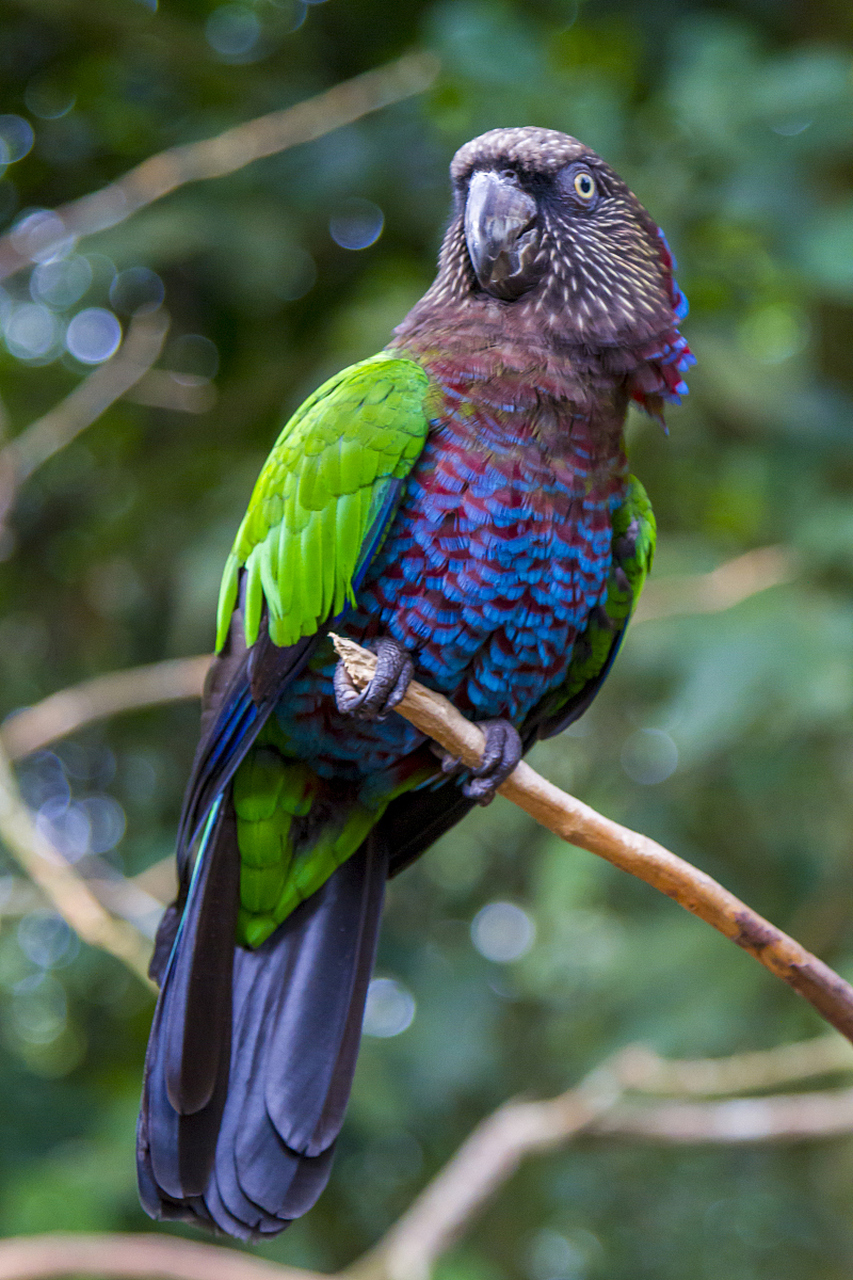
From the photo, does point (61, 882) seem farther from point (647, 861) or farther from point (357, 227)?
point (357, 227)

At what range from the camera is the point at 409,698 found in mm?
2123

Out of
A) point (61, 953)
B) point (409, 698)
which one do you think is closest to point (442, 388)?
point (409, 698)

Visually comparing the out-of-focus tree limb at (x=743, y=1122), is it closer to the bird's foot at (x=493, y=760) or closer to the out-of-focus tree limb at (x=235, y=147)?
the bird's foot at (x=493, y=760)

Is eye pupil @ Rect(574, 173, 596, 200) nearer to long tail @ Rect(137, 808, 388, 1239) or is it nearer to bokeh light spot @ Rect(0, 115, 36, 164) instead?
long tail @ Rect(137, 808, 388, 1239)

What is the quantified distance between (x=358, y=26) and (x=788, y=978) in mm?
4703

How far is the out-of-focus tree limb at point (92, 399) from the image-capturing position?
4.25 metres

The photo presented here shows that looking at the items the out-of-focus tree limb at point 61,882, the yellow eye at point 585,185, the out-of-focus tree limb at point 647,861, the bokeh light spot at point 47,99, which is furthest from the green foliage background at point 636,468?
the out-of-focus tree limb at point 647,861

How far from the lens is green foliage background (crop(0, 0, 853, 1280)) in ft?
13.2

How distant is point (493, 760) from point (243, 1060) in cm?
83

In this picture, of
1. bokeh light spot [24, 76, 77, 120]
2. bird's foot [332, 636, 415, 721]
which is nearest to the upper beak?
bird's foot [332, 636, 415, 721]

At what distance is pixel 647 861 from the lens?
2016 mm

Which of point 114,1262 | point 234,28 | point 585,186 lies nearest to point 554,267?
point 585,186

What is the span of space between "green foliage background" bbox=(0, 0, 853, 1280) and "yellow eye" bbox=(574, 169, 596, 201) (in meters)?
1.43

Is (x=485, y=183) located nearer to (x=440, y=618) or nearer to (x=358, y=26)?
(x=440, y=618)
